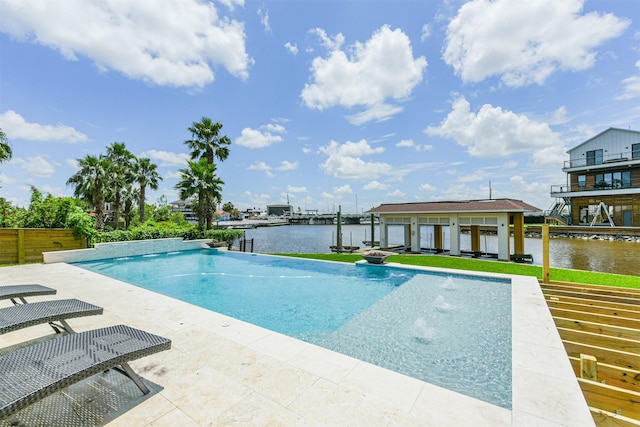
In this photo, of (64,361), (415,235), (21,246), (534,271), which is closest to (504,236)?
(415,235)

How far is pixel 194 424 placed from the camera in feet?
7.71

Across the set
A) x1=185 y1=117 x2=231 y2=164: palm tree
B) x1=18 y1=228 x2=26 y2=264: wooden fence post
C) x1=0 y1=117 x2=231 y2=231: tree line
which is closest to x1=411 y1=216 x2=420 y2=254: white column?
x1=0 y1=117 x2=231 y2=231: tree line

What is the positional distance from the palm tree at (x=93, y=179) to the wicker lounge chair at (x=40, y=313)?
24.1 m

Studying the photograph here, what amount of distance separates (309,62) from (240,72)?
14.0 feet

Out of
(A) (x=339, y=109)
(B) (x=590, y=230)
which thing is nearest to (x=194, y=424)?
(A) (x=339, y=109)

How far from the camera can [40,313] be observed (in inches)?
135

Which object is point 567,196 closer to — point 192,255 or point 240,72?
point 240,72

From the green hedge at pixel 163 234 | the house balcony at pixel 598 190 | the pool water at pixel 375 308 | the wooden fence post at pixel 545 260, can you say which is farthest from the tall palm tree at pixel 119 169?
the house balcony at pixel 598 190

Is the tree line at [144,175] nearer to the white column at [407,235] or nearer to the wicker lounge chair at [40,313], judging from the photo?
the white column at [407,235]

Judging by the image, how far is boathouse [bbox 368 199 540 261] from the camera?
15375 millimetres

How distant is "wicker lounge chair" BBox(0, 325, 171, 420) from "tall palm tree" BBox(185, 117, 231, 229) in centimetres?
2345

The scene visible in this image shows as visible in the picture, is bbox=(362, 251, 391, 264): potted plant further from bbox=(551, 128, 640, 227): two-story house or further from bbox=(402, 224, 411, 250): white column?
bbox=(551, 128, 640, 227): two-story house

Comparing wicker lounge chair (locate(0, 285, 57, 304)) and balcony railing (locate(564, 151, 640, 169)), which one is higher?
balcony railing (locate(564, 151, 640, 169))

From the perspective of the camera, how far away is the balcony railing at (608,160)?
29406 millimetres
